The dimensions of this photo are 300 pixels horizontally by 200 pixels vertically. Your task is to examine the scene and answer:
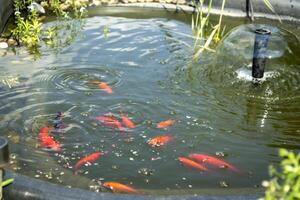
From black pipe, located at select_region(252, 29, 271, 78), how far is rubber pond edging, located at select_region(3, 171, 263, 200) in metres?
2.91

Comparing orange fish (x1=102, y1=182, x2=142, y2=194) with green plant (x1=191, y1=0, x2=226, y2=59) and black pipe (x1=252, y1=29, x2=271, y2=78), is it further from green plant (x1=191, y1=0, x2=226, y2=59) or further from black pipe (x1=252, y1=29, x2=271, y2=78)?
black pipe (x1=252, y1=29, x2=271, y2=78)

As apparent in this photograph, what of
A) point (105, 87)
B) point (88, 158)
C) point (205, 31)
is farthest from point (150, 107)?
point (205, 31)

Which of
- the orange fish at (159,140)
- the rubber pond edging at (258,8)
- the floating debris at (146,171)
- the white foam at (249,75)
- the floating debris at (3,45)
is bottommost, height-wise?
the floating debris at (146,171)

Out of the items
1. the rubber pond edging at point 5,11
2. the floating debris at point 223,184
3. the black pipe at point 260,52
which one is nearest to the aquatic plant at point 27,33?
the rubber pond edging at point 5,11

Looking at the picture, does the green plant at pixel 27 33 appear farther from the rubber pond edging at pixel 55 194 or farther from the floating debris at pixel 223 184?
the floating debris at pixel 223 184

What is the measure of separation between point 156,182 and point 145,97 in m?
1.90

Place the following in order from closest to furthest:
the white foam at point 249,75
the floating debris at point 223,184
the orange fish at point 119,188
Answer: the orange fish at point 119,188
the floating debris at point 223,184
the white foam at point 249,75

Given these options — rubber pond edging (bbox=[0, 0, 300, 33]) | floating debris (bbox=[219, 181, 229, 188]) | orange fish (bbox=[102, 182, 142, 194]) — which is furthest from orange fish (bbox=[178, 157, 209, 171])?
rubber pond edging (bbox=[0, 0, 300, 33])

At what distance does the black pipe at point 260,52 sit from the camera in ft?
19.3

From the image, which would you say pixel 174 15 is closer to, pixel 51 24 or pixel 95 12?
pixel 95 12

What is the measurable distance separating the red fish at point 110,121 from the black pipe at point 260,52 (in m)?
2.18

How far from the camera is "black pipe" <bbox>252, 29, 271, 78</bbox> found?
5.88 meters

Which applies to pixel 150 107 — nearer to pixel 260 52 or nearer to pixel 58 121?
pixel 58 121

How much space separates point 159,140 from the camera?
4.71 metres
